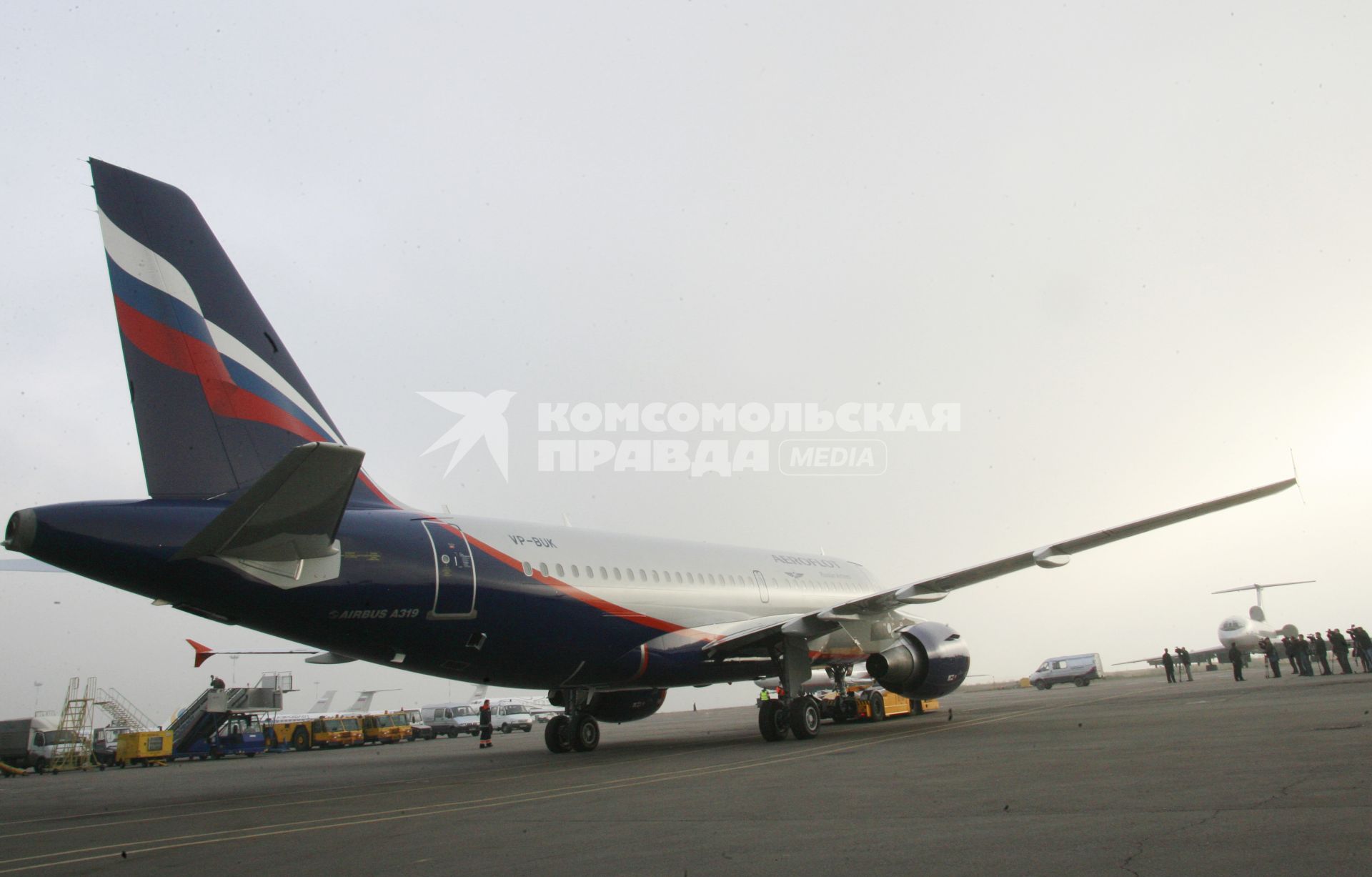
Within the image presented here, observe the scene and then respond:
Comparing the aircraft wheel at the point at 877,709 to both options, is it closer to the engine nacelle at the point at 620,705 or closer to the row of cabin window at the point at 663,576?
the row of cabin window at the point at 663,576

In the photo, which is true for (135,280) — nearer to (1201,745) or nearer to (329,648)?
(329,648)

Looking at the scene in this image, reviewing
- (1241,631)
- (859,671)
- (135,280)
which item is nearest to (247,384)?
(135,280)

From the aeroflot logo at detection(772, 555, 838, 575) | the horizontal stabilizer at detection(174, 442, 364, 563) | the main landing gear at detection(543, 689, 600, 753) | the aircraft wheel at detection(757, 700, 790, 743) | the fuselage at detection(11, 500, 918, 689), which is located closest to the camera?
the horizontal stabilizer at detection(174, 442, 364, 563)

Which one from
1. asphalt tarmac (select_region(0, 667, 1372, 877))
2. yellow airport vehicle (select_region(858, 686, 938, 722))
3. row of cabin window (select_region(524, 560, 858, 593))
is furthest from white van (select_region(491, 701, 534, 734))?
asphalt tarmac (select_region(0, 667, 1372, 877))

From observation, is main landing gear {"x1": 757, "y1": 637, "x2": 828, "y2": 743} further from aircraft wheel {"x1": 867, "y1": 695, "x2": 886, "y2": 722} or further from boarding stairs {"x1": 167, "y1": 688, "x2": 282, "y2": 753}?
boarding stairs {"x1": 167, "y1": 688, "x2": 282, "y2": 753}

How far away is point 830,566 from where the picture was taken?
23500 millimetres

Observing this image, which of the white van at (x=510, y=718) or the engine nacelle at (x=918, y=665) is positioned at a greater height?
the engine nacelle at (x=918, y=665)

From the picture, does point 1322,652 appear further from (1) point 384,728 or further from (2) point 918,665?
(1) point 384,728

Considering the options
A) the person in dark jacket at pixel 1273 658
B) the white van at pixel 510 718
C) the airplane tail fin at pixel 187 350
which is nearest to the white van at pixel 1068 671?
the person in dark jacket at pixel 1273 658

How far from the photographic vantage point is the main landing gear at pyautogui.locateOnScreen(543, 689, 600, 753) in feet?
56.4

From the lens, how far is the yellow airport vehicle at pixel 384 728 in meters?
40.5

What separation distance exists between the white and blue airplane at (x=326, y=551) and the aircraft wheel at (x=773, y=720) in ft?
0.14

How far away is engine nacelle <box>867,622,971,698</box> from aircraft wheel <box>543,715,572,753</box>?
19.2ft

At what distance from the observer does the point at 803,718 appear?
16156 millimetres
